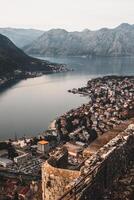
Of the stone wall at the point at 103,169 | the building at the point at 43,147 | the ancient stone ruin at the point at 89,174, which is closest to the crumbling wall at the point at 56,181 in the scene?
the ancient stone ruin at the point at 89,174

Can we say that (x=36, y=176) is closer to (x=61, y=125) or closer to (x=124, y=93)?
(x=61, y=125)

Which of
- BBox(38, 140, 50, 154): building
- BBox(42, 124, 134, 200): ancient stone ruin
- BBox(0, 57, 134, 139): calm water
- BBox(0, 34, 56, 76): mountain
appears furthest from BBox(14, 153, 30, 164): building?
BBox(0, 34, 56, 76): mountain

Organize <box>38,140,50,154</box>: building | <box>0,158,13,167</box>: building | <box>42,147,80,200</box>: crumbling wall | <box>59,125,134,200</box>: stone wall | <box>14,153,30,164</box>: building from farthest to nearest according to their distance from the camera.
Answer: <box>38,140,50,154</box>: building
<box>14,153,30,164</box>: building
<box>0,158,13,167</box>: building
<box>42,147,80,200</box>: crumbling wall
<box>59,125,134,200</box>: stone wall

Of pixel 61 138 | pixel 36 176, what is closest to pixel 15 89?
pixel 61 138

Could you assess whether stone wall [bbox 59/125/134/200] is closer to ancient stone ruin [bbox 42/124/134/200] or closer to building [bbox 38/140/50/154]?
ancient stone ruin [bbox 42/124/134/200]

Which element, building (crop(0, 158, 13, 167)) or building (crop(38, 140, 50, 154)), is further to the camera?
building (crop(38, 140, 50, 154))

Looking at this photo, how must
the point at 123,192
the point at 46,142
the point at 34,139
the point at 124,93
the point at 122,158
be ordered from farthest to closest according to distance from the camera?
1. the point at 124,93
2. the point at 34,139
3. the point at 46,142
4. the point at 122,158
5. the point at 123,192

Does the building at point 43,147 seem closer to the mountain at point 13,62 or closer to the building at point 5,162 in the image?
the building at point 5,162

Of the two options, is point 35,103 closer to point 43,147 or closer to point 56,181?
point 43,147
